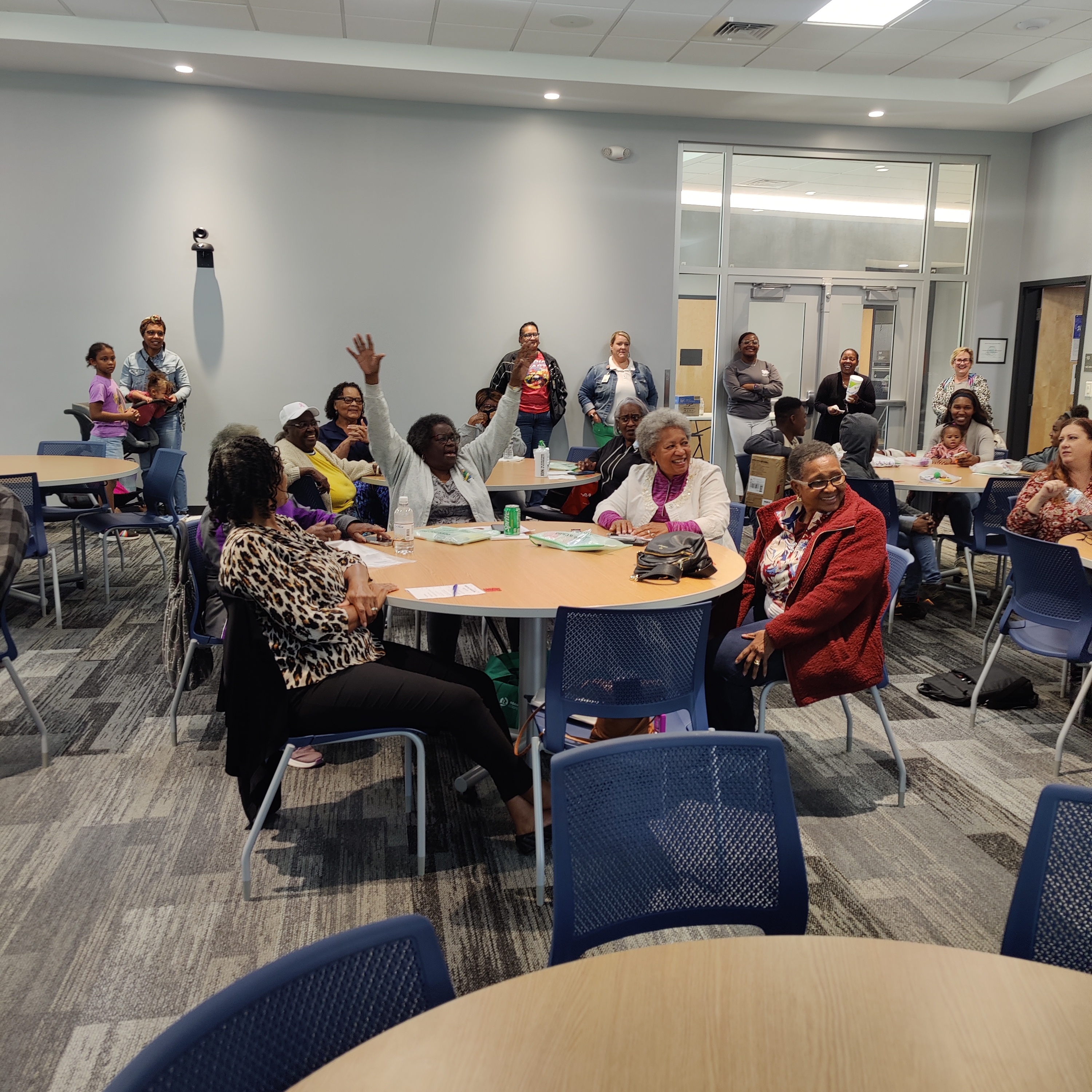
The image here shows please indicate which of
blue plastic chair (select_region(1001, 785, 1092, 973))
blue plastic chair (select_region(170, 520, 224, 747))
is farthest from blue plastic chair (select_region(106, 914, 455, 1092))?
blue plastic chair (select_region(170, 520, 224, 747))

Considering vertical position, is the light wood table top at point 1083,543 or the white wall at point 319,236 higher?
the white wall at point 319,236

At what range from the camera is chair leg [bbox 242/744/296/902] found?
2711 millimetres

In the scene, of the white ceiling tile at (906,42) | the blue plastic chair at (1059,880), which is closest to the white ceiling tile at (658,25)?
the white ceiling tile at (906,42)

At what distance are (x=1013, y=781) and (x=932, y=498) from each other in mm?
3332

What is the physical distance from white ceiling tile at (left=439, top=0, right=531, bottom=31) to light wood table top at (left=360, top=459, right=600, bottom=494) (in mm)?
3520

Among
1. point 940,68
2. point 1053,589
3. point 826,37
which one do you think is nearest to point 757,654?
point 1053,589

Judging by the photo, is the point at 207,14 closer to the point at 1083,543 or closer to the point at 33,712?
the point at 33,712

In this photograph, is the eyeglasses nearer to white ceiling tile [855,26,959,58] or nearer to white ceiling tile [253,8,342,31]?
white ceiling tile [855,26,959,58]

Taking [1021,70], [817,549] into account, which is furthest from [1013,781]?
[1021,70]

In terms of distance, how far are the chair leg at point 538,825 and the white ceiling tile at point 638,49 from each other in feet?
22.2

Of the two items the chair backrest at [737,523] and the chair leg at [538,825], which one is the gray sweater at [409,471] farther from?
the chair leg at [538,825]

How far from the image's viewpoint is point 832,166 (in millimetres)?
10070

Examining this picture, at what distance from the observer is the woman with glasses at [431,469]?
14.4 ft

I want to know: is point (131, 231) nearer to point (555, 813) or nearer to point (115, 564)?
point (115, 564)
